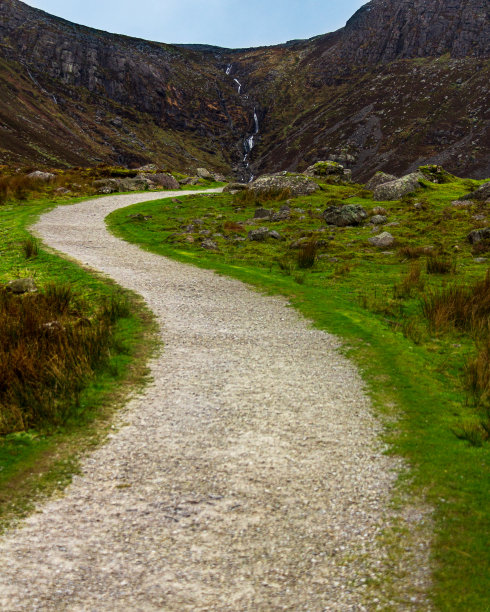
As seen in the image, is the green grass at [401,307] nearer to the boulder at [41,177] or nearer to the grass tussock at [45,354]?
the grass tussock at [45,354]

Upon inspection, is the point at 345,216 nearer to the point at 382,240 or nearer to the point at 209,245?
the point at 382,240

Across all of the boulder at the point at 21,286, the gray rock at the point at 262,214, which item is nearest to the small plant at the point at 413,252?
the gray rock at the point at 262,214

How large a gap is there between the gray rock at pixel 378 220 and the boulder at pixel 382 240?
12.8 feet

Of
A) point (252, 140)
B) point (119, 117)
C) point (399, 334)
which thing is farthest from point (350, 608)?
point (252, 140)

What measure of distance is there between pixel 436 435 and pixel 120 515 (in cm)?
457

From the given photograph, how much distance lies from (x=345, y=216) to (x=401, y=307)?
13381 millimetres

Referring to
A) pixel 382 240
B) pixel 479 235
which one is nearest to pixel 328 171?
pixel 382 240

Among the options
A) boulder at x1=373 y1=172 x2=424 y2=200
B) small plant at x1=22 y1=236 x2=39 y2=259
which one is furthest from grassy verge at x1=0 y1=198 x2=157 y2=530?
boulder at x1=373 y1=172 x2=424 y2=200

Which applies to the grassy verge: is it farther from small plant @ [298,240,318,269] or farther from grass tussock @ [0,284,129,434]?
small plant @ [298,240,318,269]

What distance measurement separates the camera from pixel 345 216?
25.4m

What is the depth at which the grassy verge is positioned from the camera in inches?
227

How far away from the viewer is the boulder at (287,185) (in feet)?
114

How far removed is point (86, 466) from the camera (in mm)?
6039

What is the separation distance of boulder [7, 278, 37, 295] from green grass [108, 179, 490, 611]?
690 cm
